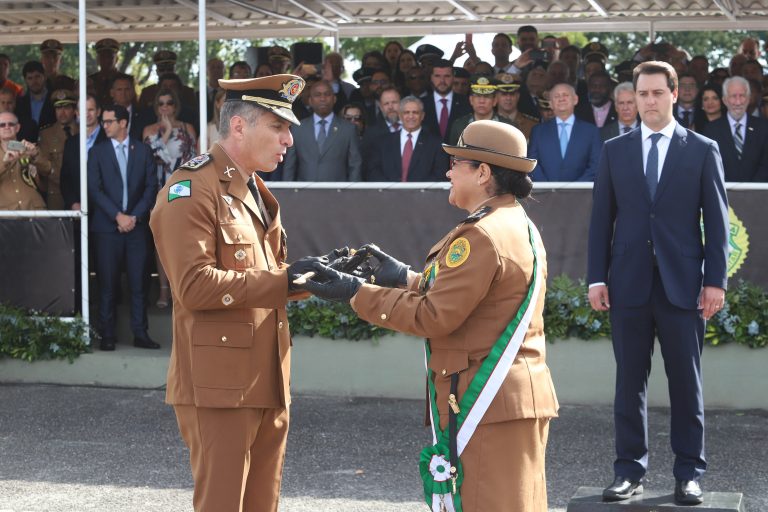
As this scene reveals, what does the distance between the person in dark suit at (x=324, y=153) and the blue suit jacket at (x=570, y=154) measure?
4.95 ft

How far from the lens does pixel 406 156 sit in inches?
385

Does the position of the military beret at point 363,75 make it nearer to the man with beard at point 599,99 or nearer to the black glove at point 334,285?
the man with beard at point 599,99

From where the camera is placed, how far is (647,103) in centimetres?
590

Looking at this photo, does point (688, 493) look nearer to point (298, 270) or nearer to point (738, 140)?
point (298, 270)

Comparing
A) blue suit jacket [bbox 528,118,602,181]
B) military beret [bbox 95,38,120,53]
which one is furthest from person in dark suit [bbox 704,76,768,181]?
military beret [bbox 95,38,120,53]

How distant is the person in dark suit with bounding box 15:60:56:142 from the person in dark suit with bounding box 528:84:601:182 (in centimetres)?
480

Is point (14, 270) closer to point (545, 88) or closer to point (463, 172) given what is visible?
point (545, 88)

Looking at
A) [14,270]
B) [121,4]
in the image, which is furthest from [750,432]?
[121,4]

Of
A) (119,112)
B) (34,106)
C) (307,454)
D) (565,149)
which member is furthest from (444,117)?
(34,106)

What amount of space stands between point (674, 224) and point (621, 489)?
1299mm

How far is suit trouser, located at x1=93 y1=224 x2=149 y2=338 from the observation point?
9.99 metres

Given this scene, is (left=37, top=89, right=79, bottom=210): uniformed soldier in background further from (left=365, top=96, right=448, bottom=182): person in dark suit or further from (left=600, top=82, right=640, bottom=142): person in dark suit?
(left=600, top=82, right=640, bottom=142): person in dark suit

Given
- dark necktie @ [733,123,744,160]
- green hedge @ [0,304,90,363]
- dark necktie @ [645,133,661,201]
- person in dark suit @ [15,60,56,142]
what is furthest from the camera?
person in dark suit @ [15,60,56,142]

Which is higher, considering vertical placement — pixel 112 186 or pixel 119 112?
pixel 119 112
